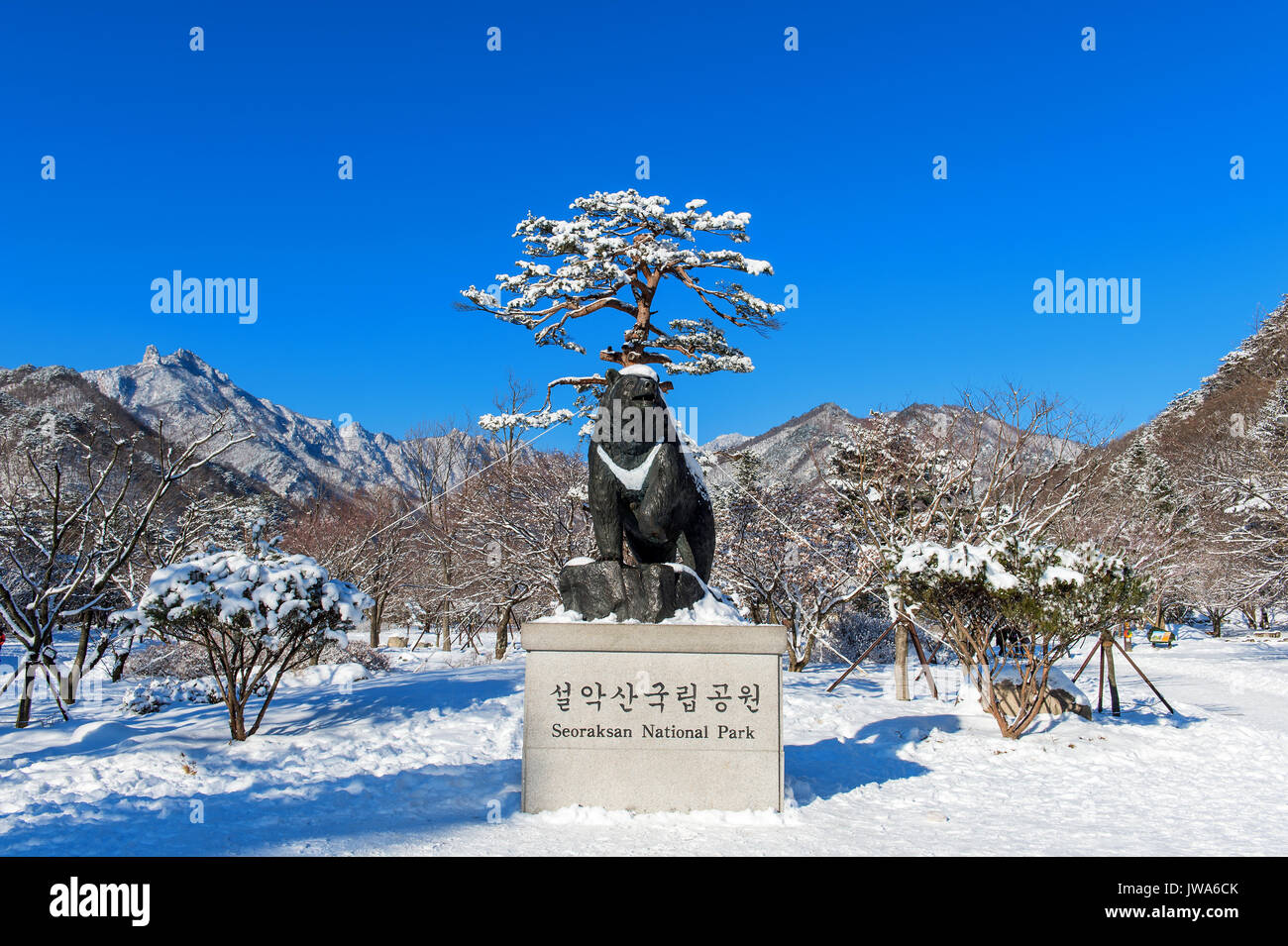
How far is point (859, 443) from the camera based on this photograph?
16.2m

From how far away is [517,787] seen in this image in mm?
5855

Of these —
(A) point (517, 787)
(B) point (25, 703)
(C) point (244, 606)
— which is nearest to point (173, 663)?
(B) point (25, 703)

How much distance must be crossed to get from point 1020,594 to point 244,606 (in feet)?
25.1

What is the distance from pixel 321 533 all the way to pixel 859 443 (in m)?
16.9

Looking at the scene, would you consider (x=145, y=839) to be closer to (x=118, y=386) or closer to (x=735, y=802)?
(x=735, y=802)

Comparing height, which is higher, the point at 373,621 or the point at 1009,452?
the point at 1009,452

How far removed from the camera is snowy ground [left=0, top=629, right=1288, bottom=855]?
4.59 metres

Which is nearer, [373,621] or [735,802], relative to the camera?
[735,802]

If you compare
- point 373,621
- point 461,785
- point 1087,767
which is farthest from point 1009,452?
point 373,621

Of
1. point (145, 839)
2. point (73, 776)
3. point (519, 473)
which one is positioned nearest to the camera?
point (145, 839)

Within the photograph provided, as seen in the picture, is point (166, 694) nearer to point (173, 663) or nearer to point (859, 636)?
point (173, 663)

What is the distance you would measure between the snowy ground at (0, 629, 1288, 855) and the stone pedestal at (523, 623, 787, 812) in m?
0.18

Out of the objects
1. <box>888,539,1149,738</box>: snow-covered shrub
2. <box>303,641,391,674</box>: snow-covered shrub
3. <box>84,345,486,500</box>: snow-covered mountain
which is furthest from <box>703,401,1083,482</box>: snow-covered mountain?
<box>84,345,486,500</box>: snow-covered mountain

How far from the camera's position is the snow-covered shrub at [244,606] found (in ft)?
22.1
